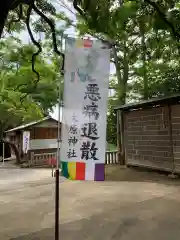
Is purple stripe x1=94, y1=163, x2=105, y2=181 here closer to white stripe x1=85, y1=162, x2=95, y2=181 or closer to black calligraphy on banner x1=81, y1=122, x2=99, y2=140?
white stripe x1=85, y1=162, x2=95, y2=181

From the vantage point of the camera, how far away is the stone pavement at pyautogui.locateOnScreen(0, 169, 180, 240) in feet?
15.6

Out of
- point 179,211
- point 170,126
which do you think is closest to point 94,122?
point 179,211

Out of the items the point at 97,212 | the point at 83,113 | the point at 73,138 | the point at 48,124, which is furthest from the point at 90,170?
the point at 48,124

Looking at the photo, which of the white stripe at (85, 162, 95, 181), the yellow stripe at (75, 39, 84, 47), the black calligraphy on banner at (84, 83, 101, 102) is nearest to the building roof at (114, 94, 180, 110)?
the black calligraphy on banner at (84, 83, 101, 102)

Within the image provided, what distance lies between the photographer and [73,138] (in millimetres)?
3928

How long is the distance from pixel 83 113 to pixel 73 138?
339 millimetres

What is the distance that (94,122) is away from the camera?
3.95 meters

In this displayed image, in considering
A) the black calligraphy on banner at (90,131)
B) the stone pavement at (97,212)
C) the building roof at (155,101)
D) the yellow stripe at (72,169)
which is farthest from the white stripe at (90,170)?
the building roof at (155,101)

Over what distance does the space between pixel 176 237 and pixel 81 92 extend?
2470 millimetres

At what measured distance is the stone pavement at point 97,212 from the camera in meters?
4.74

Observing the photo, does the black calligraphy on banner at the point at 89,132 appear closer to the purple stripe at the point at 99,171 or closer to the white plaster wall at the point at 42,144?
the purple stripe at the point at 99,171

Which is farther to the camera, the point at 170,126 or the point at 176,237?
the point at 170,126

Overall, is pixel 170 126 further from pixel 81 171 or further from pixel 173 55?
pixel 81 171

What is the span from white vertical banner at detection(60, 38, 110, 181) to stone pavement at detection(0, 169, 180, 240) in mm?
1311
